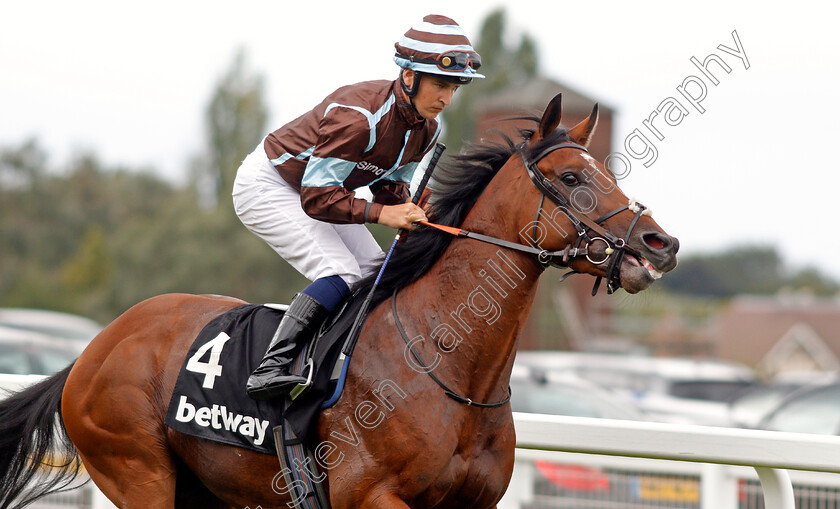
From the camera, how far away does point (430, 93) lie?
3.48 meters

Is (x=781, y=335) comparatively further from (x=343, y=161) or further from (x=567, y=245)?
(x=343, y=161)

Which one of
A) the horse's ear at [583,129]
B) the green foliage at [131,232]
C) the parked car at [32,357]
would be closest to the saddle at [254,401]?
the horse's ear at [583,129]

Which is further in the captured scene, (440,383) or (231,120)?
(231,120)

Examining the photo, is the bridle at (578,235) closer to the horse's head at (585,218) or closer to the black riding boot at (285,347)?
the horse's head at (585,218)

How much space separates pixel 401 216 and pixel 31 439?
80.3 inches

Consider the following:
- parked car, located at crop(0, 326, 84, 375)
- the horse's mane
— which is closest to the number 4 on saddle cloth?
the horse's mane

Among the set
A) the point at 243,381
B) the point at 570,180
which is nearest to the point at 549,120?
the point at 570,180

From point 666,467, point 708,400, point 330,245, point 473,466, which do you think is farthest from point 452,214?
point 708,400

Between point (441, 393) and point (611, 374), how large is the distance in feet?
43.2

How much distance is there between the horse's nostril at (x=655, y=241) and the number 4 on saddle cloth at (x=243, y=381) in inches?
43.9

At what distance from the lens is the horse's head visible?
3068 mm

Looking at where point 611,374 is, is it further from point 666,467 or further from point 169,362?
point 169,362

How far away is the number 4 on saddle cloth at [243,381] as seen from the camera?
3.42 metres

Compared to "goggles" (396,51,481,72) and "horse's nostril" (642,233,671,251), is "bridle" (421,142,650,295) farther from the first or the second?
"goggles" (396,51,481,72)
